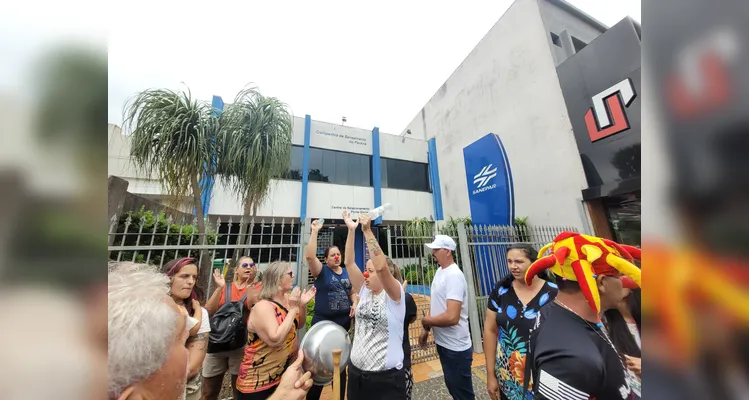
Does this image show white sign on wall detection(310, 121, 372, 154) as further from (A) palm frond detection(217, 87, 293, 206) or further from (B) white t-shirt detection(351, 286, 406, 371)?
(B) white t-shirt detection(351, 286, 406, 371)

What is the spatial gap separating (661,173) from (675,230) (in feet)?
0.24

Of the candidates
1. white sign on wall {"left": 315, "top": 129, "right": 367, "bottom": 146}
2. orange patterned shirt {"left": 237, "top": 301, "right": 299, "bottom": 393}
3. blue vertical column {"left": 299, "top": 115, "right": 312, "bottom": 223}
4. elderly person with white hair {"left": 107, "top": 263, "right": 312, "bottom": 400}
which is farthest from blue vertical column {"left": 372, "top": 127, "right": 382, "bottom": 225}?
elderly person with white hair {"left": 107, "top": 263, "right": 312, "bottom": 400}

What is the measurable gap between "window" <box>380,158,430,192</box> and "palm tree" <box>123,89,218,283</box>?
908 cm

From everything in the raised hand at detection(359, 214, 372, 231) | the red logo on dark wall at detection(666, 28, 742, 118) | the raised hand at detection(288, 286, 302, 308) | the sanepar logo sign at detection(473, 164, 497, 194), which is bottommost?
the raised hand at detection(288, 286, 302, 308)

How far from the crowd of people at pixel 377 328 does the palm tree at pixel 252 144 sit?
7.08 feet

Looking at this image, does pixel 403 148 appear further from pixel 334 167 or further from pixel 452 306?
pixel 452 306

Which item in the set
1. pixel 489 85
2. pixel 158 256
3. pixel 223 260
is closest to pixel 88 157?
pixel 223 260

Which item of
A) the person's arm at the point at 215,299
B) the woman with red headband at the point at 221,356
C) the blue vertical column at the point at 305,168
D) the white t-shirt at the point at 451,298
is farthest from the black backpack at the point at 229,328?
the blue vertical column at the point at 305,168

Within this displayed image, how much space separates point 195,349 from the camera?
205 cm

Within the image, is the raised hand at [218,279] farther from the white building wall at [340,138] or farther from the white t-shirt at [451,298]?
the white building wall at [340,138]

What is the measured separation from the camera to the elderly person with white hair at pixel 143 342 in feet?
2.76

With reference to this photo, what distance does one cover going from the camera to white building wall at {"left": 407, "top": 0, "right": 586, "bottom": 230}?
7.57 m

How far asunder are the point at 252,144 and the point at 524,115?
8274 millimetres

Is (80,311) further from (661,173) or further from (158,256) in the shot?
(158,256)
